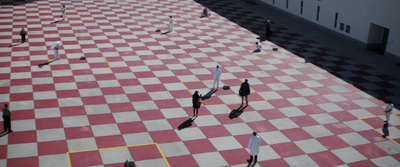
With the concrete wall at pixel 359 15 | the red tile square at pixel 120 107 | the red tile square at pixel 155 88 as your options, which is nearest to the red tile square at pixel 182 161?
the red tile square at pixel 120 107

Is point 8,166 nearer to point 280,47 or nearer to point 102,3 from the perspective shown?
point 280,47

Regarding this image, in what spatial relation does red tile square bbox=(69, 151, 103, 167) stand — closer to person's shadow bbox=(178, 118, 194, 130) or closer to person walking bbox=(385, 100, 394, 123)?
person's shadow bbox=(178, 118, 194, 130)

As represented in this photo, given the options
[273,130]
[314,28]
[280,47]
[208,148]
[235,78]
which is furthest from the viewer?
[314,28]

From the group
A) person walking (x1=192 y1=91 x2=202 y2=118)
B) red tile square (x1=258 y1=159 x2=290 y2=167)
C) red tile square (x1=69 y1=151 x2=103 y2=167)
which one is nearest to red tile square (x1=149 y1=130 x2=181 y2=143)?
person walking (x1=192 y1=91 x2=202 y2=118)

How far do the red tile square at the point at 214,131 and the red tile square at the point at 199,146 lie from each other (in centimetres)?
68

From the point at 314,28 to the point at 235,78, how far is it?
16954 mm

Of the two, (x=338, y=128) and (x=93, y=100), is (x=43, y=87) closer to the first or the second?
(x=93, y=100)

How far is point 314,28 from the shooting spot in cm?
4109

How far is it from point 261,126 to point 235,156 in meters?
3.43

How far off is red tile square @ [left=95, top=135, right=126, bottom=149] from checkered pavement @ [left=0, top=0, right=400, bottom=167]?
0.04 metres

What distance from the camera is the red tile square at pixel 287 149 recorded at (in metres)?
18.9

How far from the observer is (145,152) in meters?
18.3

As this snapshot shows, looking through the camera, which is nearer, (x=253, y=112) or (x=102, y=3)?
(x=253, y=112)

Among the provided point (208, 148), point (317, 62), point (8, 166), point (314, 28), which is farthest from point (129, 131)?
point (314, 28)
